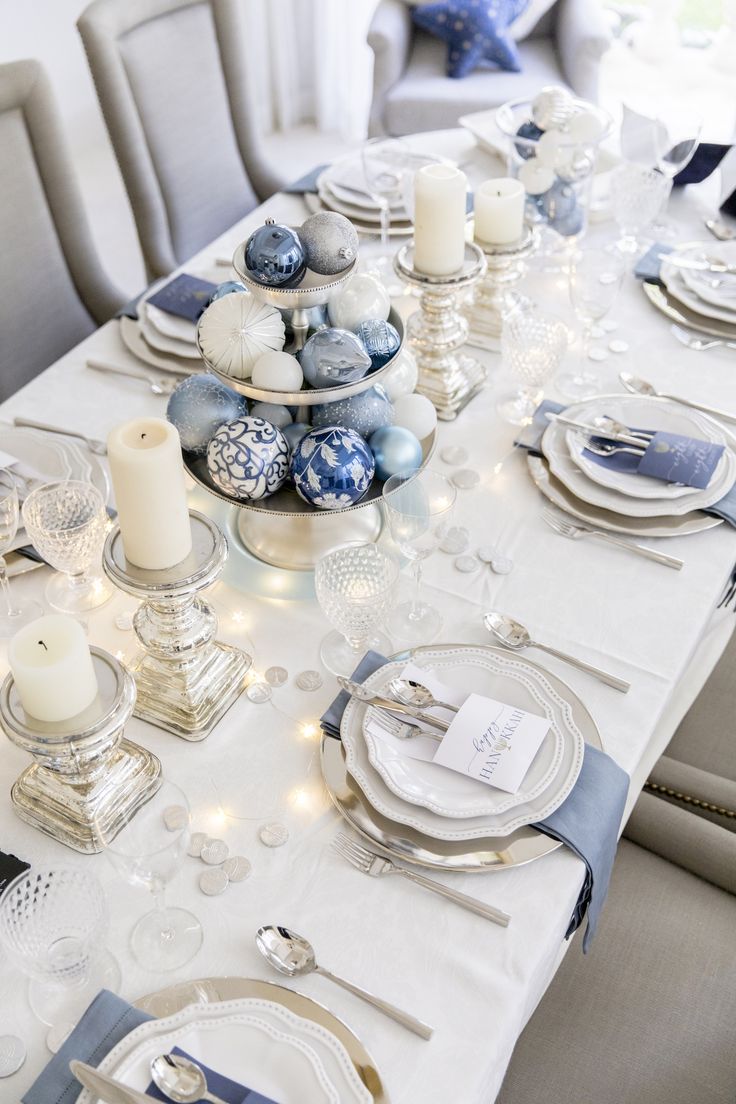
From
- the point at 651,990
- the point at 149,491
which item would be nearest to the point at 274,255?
the point at 149,491

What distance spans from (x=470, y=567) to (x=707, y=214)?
1.09m

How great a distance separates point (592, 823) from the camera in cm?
99

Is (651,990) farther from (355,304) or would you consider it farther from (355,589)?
(355,304)

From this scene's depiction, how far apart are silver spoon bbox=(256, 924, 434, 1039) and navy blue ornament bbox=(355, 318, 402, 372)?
2.05 ft

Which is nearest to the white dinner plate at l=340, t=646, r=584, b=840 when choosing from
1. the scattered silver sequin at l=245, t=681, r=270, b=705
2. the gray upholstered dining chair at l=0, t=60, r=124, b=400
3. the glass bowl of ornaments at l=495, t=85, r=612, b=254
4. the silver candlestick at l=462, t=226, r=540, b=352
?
the scattered silver sequin at l=245, t=681, r=270, b=705

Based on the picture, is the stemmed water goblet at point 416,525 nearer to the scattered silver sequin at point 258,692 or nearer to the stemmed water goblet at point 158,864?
the scattered silver sequin at point 258,692

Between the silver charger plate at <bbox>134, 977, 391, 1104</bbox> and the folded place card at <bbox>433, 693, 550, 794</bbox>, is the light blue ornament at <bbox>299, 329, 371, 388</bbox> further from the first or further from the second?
the silver charger plate at <bbox>134, 977, 391, 1104</bbox>

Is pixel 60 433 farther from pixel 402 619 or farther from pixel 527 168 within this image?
pixel 527 168

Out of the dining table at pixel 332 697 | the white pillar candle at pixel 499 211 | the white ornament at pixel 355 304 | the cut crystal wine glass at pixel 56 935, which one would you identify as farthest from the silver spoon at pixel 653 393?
the cut crystal wine glass at pixel 56 935

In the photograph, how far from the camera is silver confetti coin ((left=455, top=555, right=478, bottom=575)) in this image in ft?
4.22

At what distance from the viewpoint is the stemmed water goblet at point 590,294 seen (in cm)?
154

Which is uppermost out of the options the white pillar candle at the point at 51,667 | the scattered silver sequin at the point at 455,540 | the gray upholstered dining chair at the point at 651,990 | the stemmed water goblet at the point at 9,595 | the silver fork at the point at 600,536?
the white pillar candle at the point at 51,667

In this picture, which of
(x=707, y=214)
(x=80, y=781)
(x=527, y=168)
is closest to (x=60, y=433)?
(x=80, y=781)

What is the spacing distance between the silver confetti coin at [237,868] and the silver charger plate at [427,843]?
10cm
